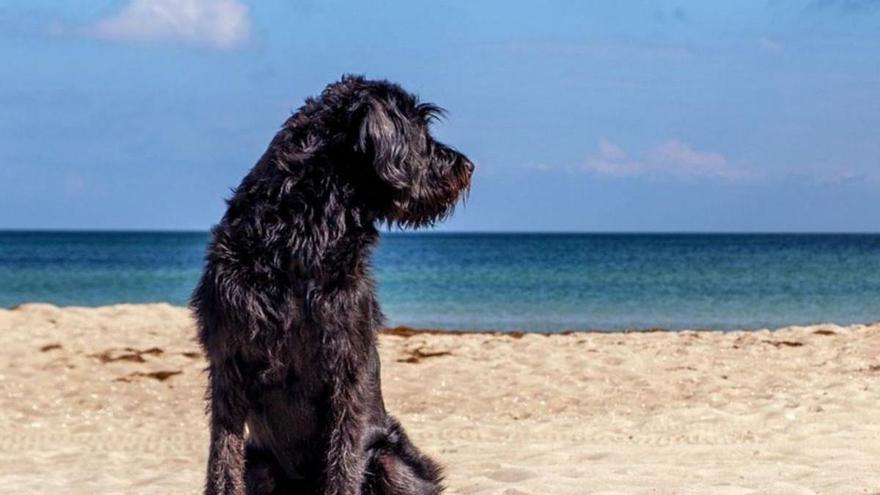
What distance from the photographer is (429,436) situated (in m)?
10.3

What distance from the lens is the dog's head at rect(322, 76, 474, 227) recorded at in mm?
5156

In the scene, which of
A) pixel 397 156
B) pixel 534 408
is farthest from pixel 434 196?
pixel 534 408

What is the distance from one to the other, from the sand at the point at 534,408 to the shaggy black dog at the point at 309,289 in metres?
2.24

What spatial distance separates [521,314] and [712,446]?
2522 centimetres

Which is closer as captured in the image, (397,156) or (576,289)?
(397,156)

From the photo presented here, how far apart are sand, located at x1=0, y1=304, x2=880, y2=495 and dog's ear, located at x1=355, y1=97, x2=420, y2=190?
2.70 m

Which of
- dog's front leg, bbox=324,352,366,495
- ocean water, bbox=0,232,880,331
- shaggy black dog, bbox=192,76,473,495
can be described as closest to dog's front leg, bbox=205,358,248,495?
shaggy black dog, bbox=192,76,473,495

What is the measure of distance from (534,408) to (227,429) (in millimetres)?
7029

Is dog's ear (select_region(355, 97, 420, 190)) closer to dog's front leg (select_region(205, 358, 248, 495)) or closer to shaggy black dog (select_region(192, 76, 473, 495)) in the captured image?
shaggy black dog (select_region(192, 76, 473, 495))

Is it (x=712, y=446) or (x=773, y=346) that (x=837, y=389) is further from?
(x=773, y=346)

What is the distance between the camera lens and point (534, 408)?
1191 centimetres

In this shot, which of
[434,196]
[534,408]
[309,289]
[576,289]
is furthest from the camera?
[576,289]

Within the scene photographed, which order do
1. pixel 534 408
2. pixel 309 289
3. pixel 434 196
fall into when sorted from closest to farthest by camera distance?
pixel 309 289
pixel 434 196
pixel 534 408

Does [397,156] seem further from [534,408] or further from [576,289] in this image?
[576,289]
